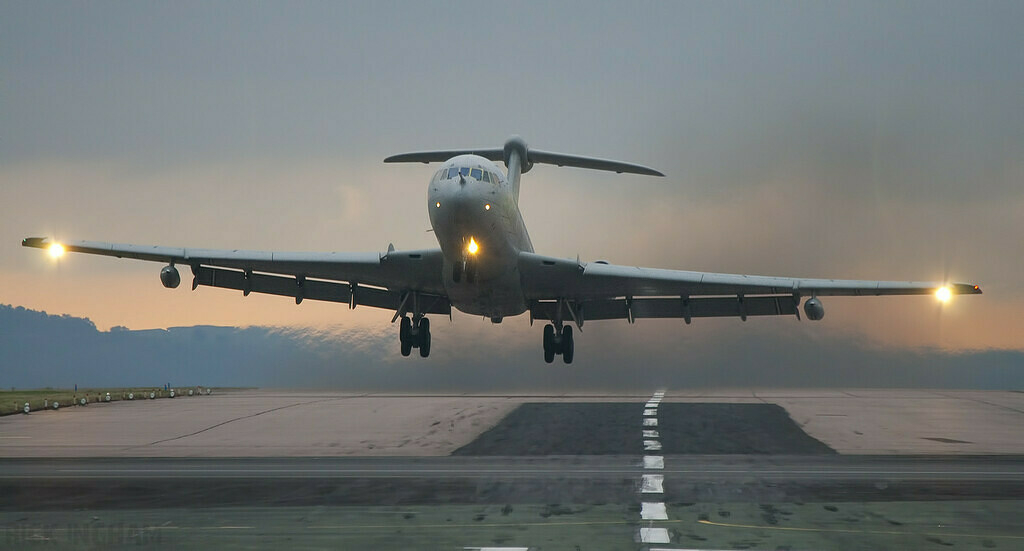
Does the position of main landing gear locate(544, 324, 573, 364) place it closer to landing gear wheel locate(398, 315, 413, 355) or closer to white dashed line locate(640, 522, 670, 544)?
landing gear wheel locate(398, 315, 413, 355)

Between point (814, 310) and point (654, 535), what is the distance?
20703 mm

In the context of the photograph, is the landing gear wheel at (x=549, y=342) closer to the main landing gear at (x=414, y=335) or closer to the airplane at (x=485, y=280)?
the airplane at (x=485, y=280)

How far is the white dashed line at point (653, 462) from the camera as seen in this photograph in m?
29.3

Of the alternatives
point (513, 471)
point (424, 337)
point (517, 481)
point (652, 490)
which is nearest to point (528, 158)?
point (424, 337)

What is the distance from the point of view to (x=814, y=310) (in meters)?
36.9

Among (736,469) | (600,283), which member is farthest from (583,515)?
(600,283)

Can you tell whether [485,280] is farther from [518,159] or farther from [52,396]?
[52,396]

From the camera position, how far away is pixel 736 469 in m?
29.0

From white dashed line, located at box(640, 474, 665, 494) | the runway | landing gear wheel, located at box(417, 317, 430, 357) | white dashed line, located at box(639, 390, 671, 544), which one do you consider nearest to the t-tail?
landing gear wheel, located at box(417, 317, 430, 357)

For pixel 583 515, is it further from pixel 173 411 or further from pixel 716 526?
pixel 173 411

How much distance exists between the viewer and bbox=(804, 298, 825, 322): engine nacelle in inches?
1453

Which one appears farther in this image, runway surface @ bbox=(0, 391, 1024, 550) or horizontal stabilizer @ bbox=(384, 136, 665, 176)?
horizontal stabilizer @ bbox=(384, 136, 665, 176)

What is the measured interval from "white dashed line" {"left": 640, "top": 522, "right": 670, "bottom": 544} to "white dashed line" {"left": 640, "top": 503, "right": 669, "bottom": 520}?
1256mm

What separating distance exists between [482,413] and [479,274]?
16086mm
